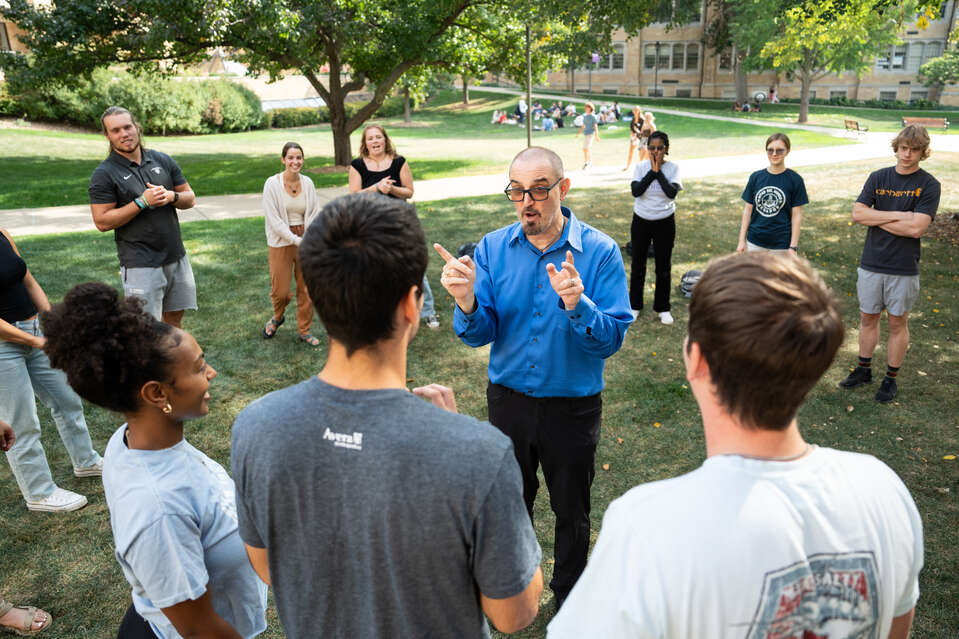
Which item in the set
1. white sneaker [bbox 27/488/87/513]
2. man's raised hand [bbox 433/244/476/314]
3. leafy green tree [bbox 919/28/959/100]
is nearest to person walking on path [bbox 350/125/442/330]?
white sneaker [bbox 27/488/87/513]

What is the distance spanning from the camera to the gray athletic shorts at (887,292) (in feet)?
18.4

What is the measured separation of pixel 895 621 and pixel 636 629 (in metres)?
0.78

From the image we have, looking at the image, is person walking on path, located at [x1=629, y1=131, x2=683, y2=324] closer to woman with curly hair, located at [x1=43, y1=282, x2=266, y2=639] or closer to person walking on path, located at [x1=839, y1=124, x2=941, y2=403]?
person walking on path, located at [x1=839, y1=124, x2=941, y2=403]

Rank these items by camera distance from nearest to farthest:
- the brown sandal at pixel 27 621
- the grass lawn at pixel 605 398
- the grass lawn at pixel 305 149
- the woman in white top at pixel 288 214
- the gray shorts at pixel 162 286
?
the brown sandal at pixel 27 621 → the grass lawn at pixel 605 398 → the gray shorts at pixel 162 286 → the woman in white top at pixel 288 214 → the grass lawn at pixel 305 149

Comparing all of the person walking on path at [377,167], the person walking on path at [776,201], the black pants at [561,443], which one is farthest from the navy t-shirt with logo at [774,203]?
the black pants at [561,443]

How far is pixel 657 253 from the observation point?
777 cm

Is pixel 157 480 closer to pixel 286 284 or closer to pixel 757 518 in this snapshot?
pixel 757 518

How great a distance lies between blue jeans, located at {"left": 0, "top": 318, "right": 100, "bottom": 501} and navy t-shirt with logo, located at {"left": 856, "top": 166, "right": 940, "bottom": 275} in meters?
6.37

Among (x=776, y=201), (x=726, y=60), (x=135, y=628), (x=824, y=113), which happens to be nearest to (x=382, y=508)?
(x=135, y=628)

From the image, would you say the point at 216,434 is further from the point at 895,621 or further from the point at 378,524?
the point at 895,621

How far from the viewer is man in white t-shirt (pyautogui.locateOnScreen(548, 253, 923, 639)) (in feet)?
4.17

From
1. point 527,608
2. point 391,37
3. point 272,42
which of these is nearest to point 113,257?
point 272,42

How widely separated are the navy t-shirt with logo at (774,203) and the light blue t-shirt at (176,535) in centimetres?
595

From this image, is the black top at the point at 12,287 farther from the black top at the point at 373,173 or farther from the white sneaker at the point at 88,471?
the black top at the point at 373,173
